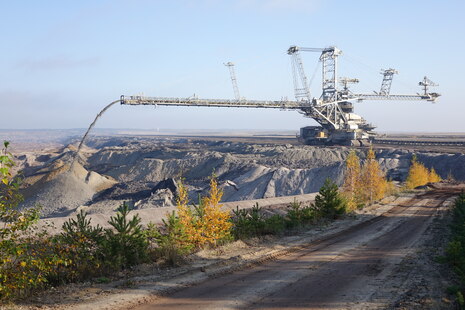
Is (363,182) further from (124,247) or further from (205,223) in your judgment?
(124,247)

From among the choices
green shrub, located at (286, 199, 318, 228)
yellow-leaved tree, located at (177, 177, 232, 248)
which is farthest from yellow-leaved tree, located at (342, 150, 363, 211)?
yellow-leaved tree, located at (177, 177, 232, 248)

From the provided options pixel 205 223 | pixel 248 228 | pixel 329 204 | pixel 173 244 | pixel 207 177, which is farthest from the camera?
pixel 207 177

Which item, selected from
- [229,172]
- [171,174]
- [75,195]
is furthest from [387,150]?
[75,195]

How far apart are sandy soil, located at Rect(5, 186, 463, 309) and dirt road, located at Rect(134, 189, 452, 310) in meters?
0.02

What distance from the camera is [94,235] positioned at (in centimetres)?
1171

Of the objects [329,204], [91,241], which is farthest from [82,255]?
[329,204]

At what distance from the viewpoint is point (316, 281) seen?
10836 millimetres

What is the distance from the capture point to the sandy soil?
29.8 feet

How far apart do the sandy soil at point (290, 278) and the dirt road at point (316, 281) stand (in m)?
0.02

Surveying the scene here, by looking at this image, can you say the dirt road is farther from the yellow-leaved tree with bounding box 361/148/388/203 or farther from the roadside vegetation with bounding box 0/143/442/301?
the yellow-leaved tree with bounding box 361/148/388/203

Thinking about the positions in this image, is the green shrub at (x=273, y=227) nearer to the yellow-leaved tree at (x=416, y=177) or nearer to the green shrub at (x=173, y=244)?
the green shrub at (x=173, y=244)

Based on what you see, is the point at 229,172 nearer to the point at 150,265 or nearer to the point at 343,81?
the point at 343,81

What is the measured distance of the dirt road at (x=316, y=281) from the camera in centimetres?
908

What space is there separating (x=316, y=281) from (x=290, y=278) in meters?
0.68
